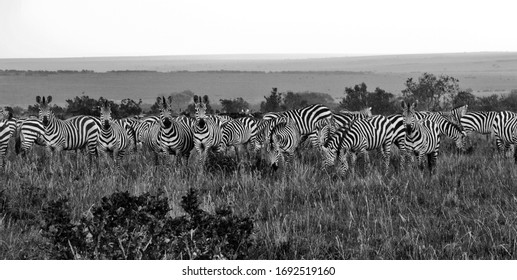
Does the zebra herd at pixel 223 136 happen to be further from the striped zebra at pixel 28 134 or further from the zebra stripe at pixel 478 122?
the zebra stripe at pixel 478 122

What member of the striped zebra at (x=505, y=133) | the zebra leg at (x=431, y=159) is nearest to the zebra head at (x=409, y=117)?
the zebra leg at (x=431, y=159)

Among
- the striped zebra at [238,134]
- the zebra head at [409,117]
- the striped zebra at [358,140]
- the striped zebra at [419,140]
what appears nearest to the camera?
the zebra head at [409,117]

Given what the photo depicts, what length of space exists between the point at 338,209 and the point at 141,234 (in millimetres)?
4172

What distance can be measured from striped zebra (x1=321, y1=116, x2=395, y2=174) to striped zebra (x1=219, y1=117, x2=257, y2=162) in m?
3.16

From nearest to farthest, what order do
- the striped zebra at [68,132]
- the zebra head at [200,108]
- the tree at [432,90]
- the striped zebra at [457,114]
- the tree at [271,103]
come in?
1. the zebra head at [200,108]
2. the striped zebra at [68,132]
3. the striped zebra at [457,114]
4. the tree at [271,103]
5. the tree at [432,90]

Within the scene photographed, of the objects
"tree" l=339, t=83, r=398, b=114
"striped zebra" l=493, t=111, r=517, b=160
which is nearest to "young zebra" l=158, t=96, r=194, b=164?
"striped zebra" l=493, t=111, r=517, b=160

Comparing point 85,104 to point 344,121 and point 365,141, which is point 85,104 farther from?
point 365,141

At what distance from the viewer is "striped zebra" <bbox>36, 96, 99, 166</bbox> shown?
15.4 m

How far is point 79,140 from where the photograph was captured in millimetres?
16266

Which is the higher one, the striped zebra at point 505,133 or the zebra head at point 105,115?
the zebra head at point 105,115

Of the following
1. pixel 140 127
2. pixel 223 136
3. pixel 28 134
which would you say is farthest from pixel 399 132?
pixel 28 134

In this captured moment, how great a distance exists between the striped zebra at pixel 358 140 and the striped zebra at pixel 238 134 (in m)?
3.16

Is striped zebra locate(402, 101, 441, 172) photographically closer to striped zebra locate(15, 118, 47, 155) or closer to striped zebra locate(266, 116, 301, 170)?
striped zebra locate(266, 116, 301, 170)

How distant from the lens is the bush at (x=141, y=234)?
21.2ft
